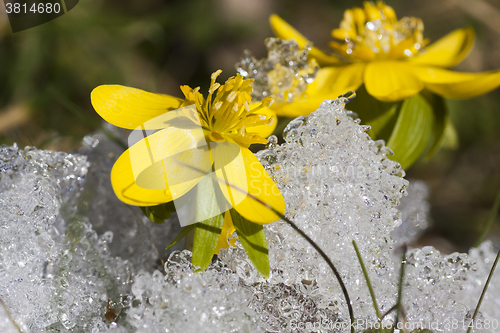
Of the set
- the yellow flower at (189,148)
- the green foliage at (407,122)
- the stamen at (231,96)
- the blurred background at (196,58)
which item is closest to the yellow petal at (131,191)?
the yellow flower at (189,148)

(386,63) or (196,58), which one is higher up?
(386,63)

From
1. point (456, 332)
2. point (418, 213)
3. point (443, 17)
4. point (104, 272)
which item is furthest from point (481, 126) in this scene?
point (104, 272)

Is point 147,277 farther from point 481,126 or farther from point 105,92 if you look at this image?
point 481,126

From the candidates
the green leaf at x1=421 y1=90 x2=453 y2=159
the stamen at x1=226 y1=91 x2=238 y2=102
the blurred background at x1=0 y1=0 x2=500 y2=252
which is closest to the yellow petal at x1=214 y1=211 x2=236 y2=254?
the stamen at x1=226 y1=91 x2=238 y2=102

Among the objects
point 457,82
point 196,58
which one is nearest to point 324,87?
point 457,82

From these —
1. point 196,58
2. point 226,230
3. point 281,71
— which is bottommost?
point 196,58

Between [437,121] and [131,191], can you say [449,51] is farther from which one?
[131,191]

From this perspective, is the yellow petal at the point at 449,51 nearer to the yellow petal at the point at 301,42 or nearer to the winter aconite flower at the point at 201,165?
the yellow petal at the point at 301,42
